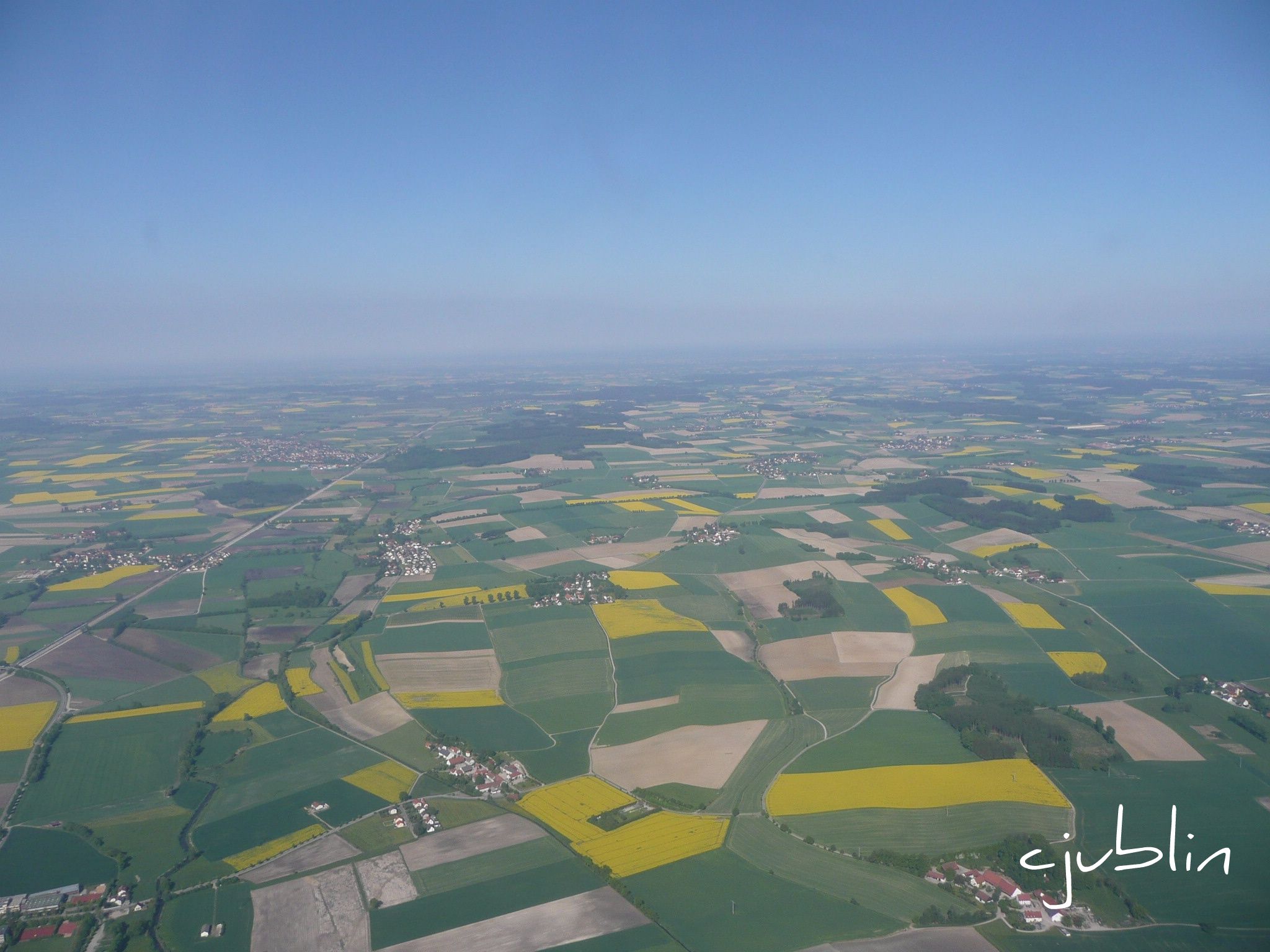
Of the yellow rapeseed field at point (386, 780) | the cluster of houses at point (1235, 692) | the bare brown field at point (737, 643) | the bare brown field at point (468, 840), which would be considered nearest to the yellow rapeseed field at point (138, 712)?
the yellow rapeseed field at point (386, 780)

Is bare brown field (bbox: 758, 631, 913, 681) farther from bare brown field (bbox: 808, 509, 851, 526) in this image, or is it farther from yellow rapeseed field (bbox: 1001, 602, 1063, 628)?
bare brown field (bbox: 808, 509, 851, 526)

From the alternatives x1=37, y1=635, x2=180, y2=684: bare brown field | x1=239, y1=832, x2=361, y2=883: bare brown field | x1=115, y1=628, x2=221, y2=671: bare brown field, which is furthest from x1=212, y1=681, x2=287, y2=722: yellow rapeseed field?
x1=239, y1=832, x2=361, y2=883: bare brown field

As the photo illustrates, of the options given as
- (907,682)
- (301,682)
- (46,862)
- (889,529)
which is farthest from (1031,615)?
(46,862)

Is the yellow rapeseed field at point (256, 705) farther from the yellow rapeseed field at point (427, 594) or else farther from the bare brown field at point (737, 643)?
the bare brown field at point (737, 643)

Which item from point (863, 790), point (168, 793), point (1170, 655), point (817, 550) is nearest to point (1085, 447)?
point (817, 550)

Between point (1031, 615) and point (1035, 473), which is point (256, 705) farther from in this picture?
point (1035, 473)
